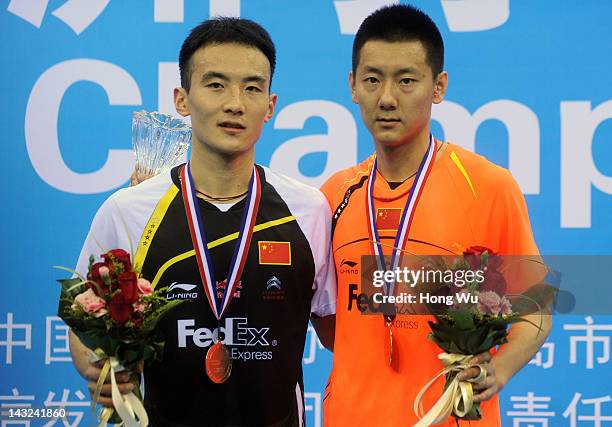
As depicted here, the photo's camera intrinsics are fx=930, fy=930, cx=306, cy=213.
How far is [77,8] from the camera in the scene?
15.2 ft

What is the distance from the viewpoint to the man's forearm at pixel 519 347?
279cm

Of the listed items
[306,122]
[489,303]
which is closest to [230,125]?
[489,303]

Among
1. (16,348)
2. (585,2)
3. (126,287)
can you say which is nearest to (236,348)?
(126,287)

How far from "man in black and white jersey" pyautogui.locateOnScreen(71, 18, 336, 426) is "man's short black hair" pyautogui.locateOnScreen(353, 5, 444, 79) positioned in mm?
348

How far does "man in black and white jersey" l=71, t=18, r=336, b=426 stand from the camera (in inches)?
111

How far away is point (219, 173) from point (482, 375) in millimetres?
1021

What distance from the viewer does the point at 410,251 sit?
2.98 metres

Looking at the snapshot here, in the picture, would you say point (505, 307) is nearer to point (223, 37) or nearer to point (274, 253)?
point (274, 253)

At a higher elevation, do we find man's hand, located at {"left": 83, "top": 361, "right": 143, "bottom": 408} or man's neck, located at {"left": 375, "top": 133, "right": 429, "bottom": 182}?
man's neck, located at {"left": 375, "top": 133, "right": 429, "bottom": 182}

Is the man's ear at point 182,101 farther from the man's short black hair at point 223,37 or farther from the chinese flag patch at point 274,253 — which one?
the chinese flag patch at point 274,253

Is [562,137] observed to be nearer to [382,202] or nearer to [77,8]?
[382,202]

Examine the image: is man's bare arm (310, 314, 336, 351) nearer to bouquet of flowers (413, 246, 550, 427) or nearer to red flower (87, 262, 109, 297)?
bouquet of flowers (413, 246, 550, 427)

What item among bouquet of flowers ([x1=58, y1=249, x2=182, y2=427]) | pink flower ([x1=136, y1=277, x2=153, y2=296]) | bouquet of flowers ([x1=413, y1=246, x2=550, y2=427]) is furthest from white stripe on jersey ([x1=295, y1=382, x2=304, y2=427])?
pink flower ([x1=136, y1=277, x2=153, y2=296])

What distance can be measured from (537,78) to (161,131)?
2.09 metres
